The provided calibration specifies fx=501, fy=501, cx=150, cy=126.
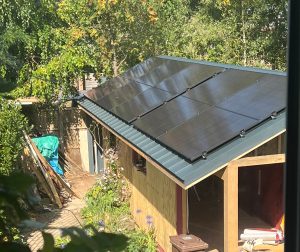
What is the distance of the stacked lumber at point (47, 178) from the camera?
1123cm

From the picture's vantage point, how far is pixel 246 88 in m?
6.69

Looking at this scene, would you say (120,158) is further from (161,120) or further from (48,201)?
(161,120)

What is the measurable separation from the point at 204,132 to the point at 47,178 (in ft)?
21.0

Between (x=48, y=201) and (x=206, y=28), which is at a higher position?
(x=206, y=28)

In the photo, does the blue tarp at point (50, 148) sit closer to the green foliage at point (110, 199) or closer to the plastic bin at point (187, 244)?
the green foliage at point (110, 199)

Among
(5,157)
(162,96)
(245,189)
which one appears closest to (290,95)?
(162,96)

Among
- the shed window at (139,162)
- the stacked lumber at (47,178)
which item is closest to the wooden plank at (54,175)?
the stacked lumber at (47,178)

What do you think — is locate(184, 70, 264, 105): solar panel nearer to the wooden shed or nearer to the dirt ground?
the wooden shed

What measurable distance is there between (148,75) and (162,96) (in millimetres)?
2516

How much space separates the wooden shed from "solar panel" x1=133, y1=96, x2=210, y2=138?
0.02m

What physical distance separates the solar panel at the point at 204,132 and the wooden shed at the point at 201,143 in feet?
0.04

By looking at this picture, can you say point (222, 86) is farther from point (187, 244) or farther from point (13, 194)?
point (13, 194)

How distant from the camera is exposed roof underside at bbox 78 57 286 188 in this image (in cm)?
531

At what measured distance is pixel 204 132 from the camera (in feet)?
18.7
